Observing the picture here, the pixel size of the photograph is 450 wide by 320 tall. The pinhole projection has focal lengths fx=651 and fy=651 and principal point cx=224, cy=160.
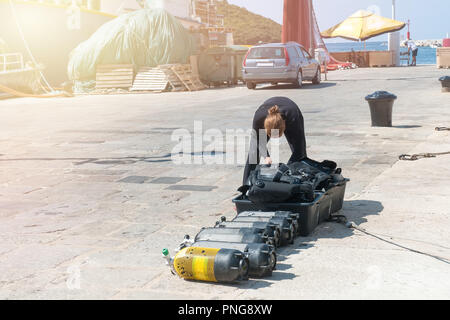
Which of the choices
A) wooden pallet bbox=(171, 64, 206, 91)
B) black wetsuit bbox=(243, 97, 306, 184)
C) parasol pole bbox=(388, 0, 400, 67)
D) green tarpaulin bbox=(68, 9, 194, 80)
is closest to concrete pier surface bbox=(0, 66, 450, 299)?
black wetsuit bbox=(243, 97, 306, 184)

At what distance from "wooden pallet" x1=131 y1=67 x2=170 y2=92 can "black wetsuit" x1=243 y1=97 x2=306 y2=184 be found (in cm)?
2077

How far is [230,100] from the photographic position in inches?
811

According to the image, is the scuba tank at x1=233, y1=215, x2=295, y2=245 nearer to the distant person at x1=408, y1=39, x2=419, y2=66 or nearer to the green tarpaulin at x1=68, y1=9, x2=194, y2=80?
the green tarpaulin at x1=68, y1=9, x2=194, y2=80

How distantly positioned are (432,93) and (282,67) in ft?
20.6

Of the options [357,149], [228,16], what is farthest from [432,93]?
[228,16]

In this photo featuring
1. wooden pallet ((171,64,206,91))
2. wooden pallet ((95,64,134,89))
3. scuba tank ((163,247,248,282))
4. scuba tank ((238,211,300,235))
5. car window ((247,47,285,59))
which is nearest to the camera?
scuba tank ((163,247,248,282))

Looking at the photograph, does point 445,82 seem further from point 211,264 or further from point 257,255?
point 211,264

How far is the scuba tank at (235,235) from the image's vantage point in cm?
475

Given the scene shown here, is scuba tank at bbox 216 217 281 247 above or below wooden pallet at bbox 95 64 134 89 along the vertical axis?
below

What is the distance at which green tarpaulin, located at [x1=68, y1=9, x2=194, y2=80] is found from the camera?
1101 inches
